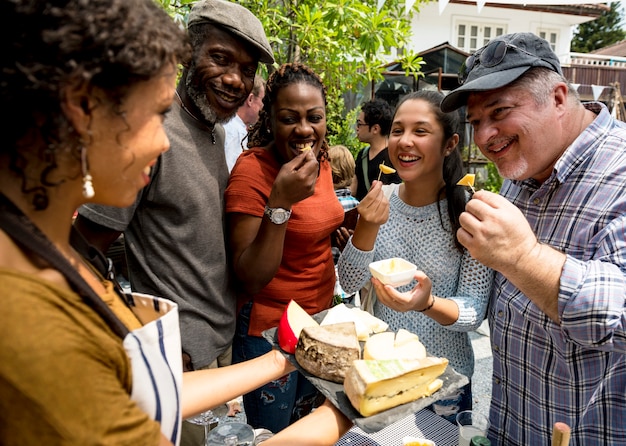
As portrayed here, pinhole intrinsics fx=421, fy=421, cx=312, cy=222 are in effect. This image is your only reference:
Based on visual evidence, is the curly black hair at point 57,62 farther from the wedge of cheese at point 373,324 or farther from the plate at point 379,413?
the wedge of cheese at point 373,324

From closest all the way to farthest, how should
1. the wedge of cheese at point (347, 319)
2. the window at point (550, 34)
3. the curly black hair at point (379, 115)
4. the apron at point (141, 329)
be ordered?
1. the apron at point (141, 329)
2. the wedge of cheese at point (347, 319)
3. the curly black hair at point (379, 115)
4. the window at point (550, 34)

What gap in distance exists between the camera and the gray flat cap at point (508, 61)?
164 cm

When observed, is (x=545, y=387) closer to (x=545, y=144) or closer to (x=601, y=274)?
(x=601, y=274)

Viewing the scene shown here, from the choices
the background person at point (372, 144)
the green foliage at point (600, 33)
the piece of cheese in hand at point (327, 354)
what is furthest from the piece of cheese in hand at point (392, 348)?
the green foliage at point (600, 33)

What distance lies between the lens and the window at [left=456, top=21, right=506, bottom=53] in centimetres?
1484

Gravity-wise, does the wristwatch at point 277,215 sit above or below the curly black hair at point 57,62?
below

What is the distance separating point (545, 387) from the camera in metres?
1.66

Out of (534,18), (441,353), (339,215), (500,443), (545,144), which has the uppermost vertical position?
(534,18)

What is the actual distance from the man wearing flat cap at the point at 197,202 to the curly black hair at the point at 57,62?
95 centimetres

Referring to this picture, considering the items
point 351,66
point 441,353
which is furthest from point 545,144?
point 351,66

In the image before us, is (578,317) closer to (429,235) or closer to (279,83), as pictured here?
(429,235)

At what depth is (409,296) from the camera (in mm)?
1885

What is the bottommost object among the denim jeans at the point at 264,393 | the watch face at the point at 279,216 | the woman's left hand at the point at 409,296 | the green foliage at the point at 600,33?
the denim jeans at the point at 264,393

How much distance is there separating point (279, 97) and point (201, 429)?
165cm
